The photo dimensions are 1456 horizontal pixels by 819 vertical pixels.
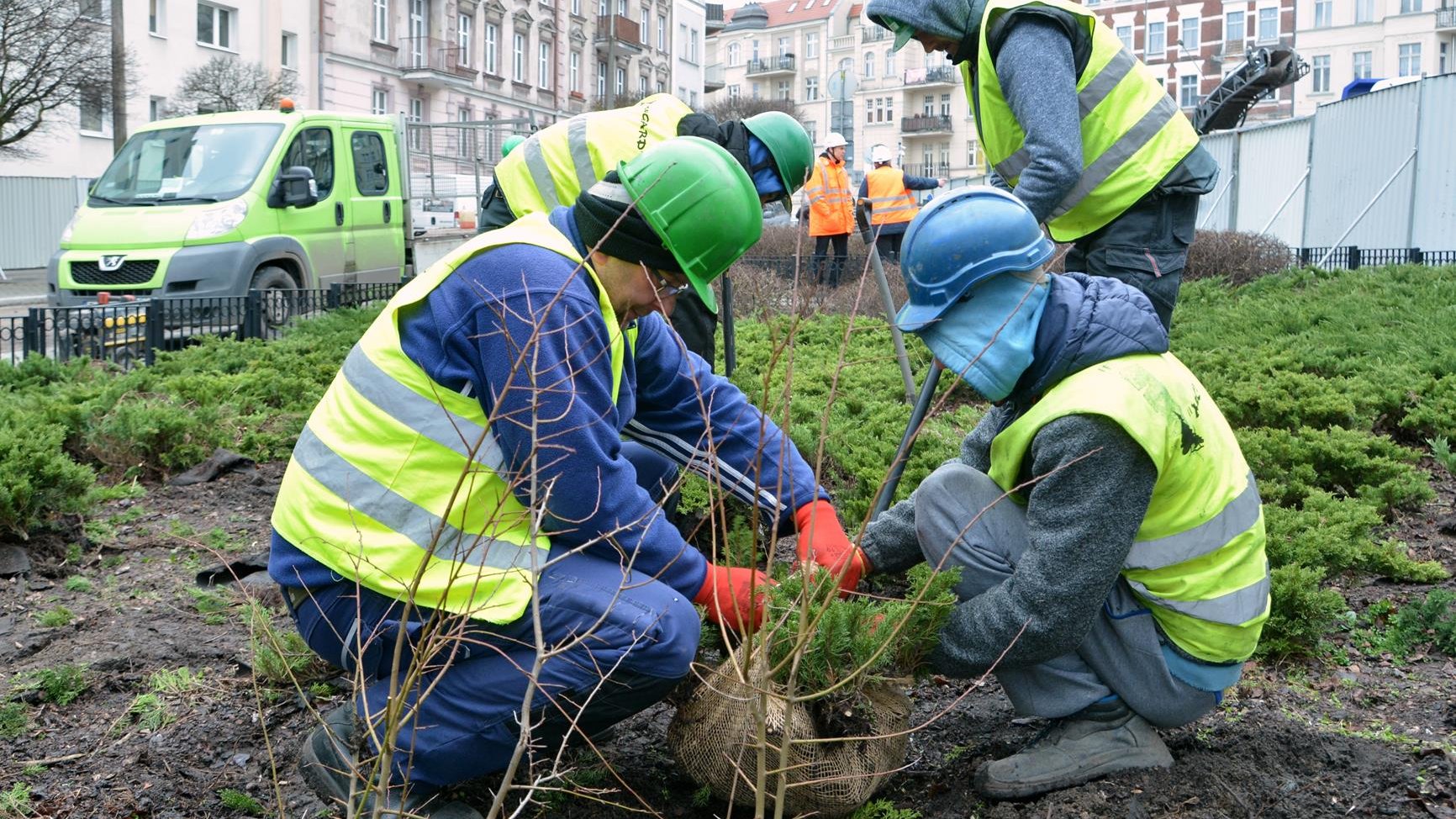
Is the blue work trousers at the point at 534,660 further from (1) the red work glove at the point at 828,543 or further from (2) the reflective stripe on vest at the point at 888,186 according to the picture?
(2) the reflective stripe on vest at the point at 888,186

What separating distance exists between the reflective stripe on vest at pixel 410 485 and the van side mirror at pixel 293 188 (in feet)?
28.2

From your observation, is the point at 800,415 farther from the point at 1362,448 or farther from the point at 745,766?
the point at 745,766

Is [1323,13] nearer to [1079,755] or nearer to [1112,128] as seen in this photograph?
[1112,128]

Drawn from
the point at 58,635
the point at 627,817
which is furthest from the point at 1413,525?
the point at 58,635

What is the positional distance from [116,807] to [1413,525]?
170 inches

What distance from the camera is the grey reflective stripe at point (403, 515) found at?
2.57 meters

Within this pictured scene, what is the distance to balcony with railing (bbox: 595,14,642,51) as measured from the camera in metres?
50.3

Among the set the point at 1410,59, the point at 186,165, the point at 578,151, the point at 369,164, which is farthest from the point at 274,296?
the point at 1410,59

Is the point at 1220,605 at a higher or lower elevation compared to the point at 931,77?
lower

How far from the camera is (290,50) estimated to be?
109 feet

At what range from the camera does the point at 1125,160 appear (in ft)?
12.7

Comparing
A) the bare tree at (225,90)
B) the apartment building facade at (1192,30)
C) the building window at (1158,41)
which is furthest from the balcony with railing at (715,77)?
the bare tree at (225,90)

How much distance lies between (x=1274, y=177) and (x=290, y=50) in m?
24.3

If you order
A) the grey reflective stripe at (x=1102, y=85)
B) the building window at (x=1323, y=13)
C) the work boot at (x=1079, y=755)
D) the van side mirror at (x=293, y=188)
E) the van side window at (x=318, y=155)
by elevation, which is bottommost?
the work boot at (x=1079, y=755)
